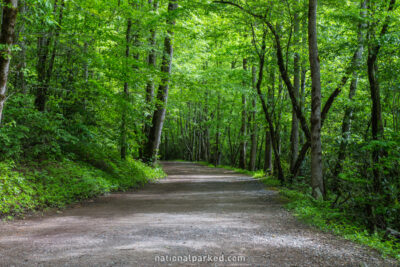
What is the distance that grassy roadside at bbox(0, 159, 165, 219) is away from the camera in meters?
7.20

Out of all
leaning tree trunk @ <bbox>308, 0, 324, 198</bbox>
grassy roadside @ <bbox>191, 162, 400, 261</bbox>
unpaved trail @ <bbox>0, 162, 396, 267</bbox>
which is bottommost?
unpaved trail @ <bbox>0, 162, 396, 267</bbox>

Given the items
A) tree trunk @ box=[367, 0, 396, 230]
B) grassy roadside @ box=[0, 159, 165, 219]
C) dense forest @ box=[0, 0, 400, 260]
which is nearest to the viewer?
grassy roadside @ box=[0, 159, 165, 219]

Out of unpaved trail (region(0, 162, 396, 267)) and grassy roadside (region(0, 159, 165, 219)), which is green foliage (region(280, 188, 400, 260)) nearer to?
unpaved trail (region(0, 162, 396, 267))

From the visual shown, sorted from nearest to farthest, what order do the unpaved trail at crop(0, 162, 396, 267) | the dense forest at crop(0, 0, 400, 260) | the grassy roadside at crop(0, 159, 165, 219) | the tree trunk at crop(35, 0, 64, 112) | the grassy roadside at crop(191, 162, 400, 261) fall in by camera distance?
1. the unpaved trail at crop(0, 162, 396, 267)
2. the grassy roadside at crop(191, 162, 400, 261)
3. the grassy roadside at crop(0, 159, 165, 219)
4. the dense forest at crop(0, 0, 400, 260)
5. the tree trunk at crop(35, 0, 64, 112)

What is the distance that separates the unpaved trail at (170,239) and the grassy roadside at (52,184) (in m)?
0.53

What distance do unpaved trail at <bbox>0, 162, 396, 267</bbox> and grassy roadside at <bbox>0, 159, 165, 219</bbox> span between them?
533mm

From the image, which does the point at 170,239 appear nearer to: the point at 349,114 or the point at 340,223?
the point at 340,223

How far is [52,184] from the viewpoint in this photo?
876cm

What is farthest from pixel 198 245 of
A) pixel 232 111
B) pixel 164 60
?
pixel 232 111

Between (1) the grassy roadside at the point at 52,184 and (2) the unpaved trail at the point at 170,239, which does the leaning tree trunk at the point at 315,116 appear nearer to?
(2) the unpaved trail at the point at 170,239

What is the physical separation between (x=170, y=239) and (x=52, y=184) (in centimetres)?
509

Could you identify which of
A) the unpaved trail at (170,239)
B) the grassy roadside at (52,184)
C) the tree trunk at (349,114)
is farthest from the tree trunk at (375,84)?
the grassy roadside at (52,184)

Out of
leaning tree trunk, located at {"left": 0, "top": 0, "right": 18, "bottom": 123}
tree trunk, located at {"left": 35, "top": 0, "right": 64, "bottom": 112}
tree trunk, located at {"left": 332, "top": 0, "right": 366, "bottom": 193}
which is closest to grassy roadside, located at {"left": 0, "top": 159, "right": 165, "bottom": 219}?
leaning tree trunk, located at {"left": 0, "top": 0, "right": 18, "bottom": 123}

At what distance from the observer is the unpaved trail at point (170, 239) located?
4.29m
